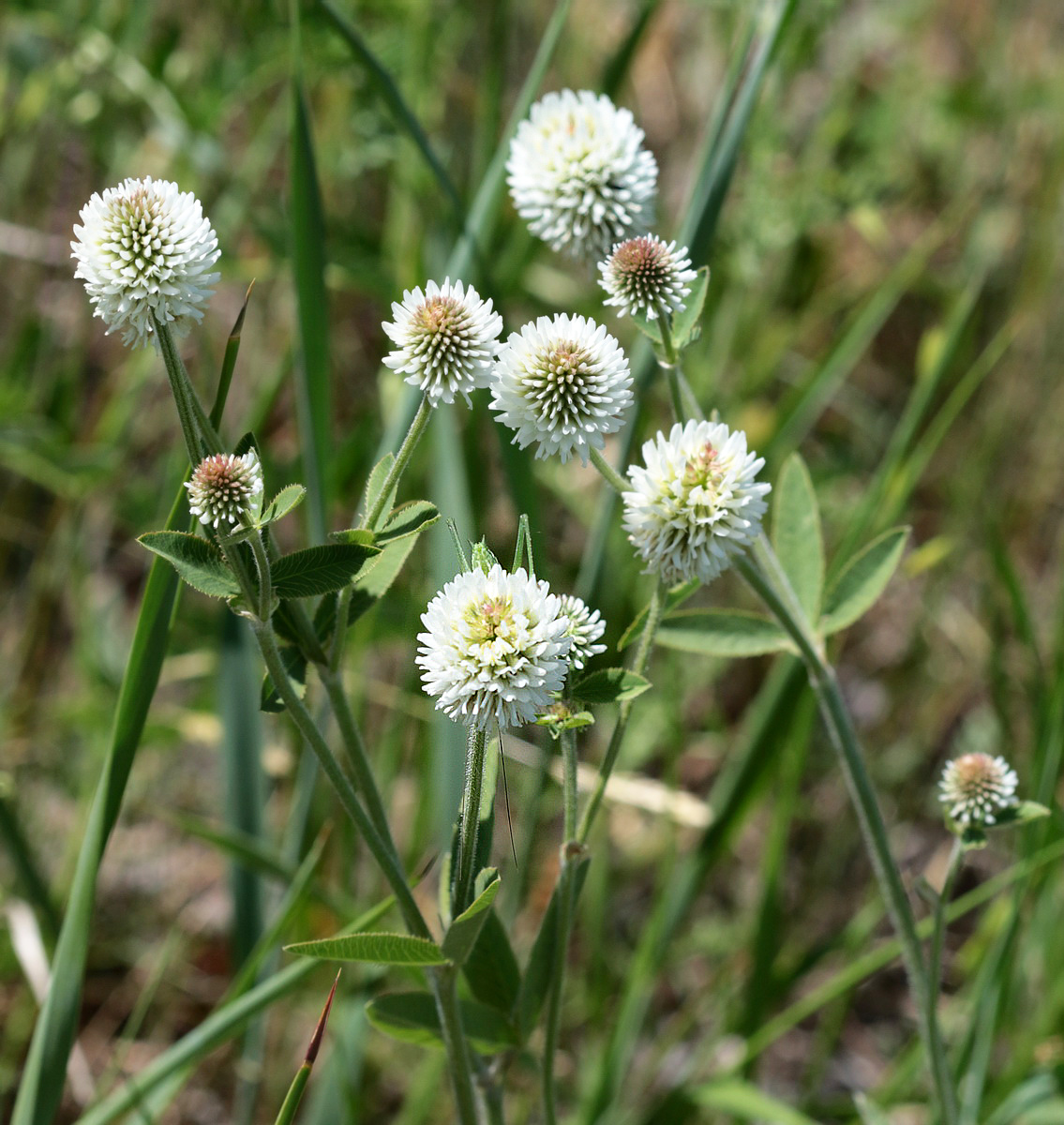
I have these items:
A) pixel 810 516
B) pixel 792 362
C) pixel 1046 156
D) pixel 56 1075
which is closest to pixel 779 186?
pixel 792 362

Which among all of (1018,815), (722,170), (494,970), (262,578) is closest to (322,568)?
(262,578)

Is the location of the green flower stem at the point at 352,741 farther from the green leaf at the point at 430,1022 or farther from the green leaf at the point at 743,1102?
the green leaf at the point at 743,1102

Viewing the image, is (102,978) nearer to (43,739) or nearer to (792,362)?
(43,739)

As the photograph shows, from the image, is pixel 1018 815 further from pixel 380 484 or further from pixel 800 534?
pixel 380 484

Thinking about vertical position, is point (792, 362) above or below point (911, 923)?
above

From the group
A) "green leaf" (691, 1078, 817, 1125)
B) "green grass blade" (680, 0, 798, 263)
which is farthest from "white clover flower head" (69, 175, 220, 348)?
"green leaf" (691, 1078, 817, 1125)

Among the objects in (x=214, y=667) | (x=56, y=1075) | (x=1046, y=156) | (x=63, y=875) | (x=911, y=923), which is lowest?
(x=56, y=1075)
